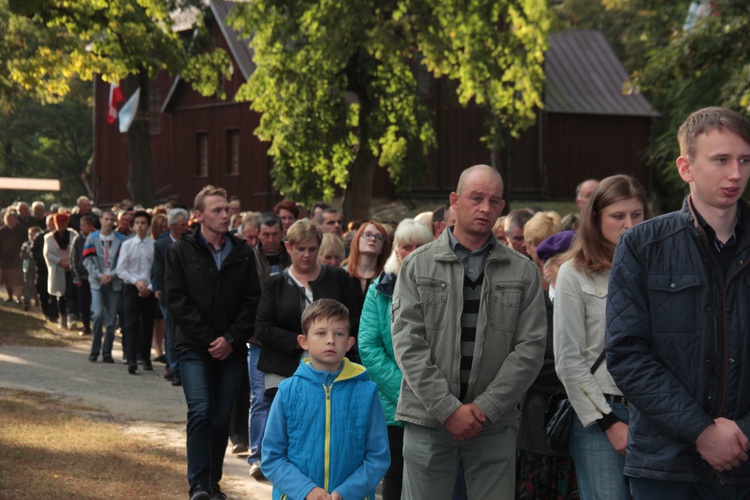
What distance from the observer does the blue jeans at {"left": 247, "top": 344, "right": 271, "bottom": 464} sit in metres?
9.40

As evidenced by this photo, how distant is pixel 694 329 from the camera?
4.18 metres

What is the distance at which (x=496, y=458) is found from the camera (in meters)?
5.64

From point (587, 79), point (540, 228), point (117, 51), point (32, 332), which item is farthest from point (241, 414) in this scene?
point (587, 79)

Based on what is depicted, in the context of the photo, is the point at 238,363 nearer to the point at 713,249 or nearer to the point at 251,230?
the point at 251,230

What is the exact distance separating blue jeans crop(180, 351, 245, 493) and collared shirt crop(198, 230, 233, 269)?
26.4 inches

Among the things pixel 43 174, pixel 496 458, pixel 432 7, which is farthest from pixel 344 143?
pixel 43 174

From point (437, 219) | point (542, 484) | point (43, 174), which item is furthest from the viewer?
point (43, 174)

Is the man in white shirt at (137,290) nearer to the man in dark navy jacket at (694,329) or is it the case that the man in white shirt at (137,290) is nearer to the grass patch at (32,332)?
the grass patch at (32,332)

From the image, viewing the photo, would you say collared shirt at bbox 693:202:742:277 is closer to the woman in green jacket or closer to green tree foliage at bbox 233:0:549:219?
the woman in green jacket

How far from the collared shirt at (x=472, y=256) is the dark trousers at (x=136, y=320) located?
1063 centimetres

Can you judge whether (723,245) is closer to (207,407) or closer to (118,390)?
(207,407)

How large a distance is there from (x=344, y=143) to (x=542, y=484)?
22707 millimetres

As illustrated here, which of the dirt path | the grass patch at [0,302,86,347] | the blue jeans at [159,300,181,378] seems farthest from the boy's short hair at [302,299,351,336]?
the grass patch at [0,302,86,347]

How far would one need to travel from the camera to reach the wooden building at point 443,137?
4519 centimetres
